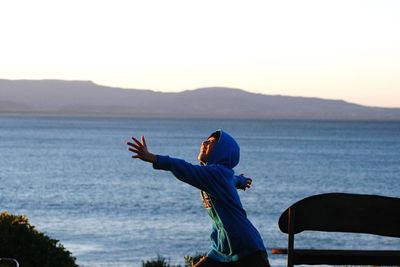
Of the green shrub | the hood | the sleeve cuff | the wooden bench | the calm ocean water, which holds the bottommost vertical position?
the calm ocean water

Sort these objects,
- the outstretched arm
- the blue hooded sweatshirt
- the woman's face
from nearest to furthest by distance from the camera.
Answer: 1. the outstretched arm
2. the blue hooded sweatshirt
3. the woman's face

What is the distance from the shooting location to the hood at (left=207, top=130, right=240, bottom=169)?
7.32 m

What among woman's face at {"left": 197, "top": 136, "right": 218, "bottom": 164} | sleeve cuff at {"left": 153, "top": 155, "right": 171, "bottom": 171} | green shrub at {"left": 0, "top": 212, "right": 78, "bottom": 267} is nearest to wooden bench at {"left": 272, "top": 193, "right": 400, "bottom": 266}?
woman's face at {"left": 197, "top": 136, "right": 218, "bottom": 164}

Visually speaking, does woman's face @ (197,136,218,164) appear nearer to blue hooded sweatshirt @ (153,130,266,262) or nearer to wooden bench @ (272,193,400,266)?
blue hooded sweatshirt @ (153,130,266,262)

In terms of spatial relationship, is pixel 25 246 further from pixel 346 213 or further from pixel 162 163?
pixel 346 213

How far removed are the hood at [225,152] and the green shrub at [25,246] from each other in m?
5.82

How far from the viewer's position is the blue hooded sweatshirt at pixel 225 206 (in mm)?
7238

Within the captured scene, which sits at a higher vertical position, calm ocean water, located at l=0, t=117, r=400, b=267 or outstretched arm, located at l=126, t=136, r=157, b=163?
outstretched arm, located at l=126, t=136, r=157, b=163

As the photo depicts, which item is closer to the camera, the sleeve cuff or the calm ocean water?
the sleeve cuff

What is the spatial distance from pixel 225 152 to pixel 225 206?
0.38 metres

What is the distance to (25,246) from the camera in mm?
12820

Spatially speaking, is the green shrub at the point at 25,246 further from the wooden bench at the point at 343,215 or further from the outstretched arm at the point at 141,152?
the wooden bench at the point at 343,215

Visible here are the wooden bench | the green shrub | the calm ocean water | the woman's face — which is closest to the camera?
the wooden bench

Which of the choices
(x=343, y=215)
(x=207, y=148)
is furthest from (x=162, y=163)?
(x=343, y=215)
